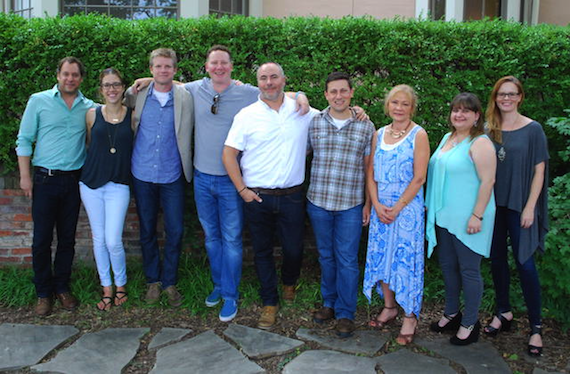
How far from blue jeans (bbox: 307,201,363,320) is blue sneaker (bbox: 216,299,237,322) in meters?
0.80

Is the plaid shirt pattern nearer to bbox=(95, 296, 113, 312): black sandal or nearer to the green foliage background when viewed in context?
the green foliage background

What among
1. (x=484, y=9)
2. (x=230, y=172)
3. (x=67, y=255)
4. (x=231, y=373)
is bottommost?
(x=231, y=373)

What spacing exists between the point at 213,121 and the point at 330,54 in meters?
1.31

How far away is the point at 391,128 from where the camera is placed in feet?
11.9

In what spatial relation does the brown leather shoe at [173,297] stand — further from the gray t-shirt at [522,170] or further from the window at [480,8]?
the window at [480,8]

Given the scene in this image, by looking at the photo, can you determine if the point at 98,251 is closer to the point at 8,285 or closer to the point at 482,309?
the point at 8,285

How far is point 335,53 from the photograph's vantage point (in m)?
4.50

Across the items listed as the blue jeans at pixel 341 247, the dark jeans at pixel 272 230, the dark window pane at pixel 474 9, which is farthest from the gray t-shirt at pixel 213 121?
the dark window pane at pixel 474 9

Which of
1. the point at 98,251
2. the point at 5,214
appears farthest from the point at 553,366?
the point at 5,214

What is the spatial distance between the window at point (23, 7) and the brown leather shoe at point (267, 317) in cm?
600

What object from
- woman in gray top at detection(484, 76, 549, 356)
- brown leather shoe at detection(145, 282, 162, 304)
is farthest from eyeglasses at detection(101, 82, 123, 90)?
woman in gray top at detection(484, 76, 549, 356)

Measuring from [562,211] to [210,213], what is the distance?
2.68 m


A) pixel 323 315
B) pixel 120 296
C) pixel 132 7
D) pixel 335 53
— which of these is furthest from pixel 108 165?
pixel 132 7

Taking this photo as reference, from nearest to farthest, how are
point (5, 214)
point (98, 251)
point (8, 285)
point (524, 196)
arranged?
point (524, 196) → point (98, 251) → point (8, 285) → point (5, 214)
